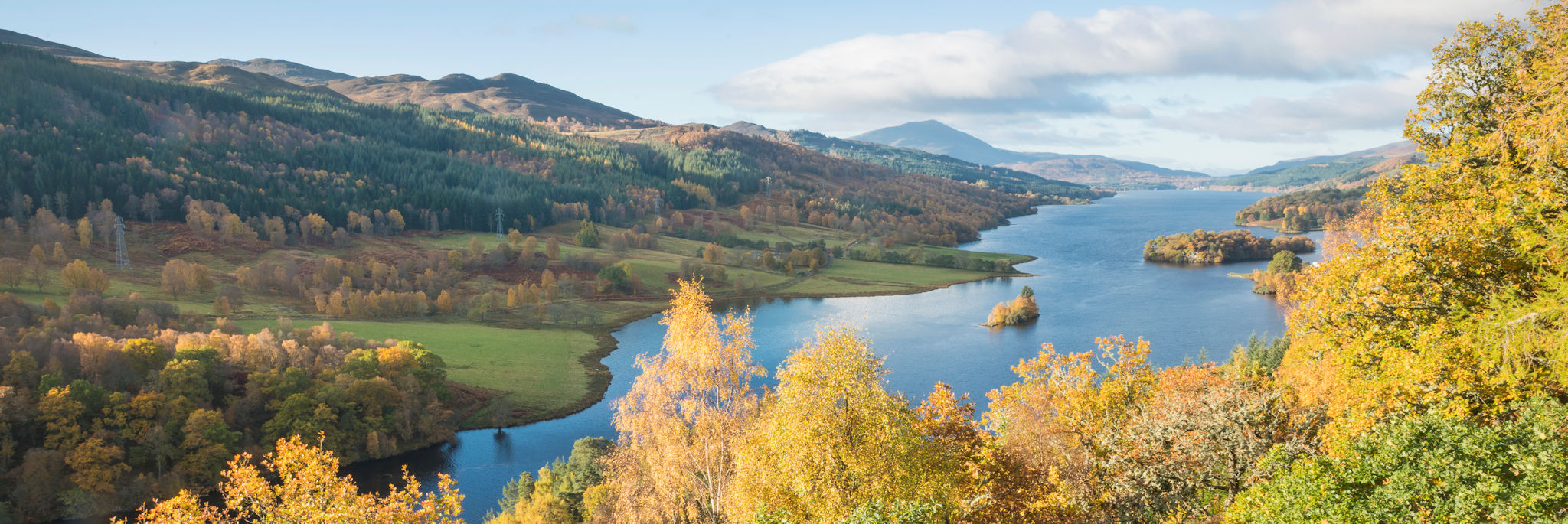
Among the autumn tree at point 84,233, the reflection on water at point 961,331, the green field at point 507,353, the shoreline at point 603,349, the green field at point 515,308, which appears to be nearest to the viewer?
the reflection on water at point 961,331

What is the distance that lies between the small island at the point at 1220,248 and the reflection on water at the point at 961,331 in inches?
229

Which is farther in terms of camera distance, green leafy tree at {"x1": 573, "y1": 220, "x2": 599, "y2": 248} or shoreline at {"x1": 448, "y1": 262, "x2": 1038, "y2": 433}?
green leafy tree at {"x1": 573, "y1": 220, "x2": 599, "y2": 248}

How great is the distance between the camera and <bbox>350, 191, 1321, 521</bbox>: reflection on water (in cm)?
6244

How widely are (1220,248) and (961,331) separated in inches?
3941

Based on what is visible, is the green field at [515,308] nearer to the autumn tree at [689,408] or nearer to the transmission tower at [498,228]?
the transmission tower at [498,228]

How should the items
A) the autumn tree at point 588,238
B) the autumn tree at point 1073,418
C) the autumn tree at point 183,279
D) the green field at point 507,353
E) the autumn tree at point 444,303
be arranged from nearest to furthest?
the autumn tree at point 1073,418 < the green field at point 507,353 < the autumn tree at point 183,279 < the autumn tree at point 444,303 < the autumn tree at point 588,238

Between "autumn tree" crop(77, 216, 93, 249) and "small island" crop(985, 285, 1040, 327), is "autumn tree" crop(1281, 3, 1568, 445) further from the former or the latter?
"autumn tree" crop(77, 216, 93, 249)

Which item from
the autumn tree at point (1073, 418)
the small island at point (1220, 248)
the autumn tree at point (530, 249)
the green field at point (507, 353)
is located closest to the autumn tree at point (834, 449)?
the autumn tree at point (1073, 418)

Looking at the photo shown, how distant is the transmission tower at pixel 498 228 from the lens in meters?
172

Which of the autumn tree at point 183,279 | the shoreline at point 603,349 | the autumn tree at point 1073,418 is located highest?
the autumn tree at point 1073,418

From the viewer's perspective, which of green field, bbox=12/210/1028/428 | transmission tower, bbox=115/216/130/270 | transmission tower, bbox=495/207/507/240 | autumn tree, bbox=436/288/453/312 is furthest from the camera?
transmission tower, bbox=495/207/507/240

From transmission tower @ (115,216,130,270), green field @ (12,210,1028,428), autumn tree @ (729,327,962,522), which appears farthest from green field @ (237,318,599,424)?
→ autumn tree @ (729,327,962,522)

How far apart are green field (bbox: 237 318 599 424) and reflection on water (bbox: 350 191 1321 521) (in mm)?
4542

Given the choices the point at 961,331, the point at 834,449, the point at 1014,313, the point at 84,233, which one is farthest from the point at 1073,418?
the point at 84,233
